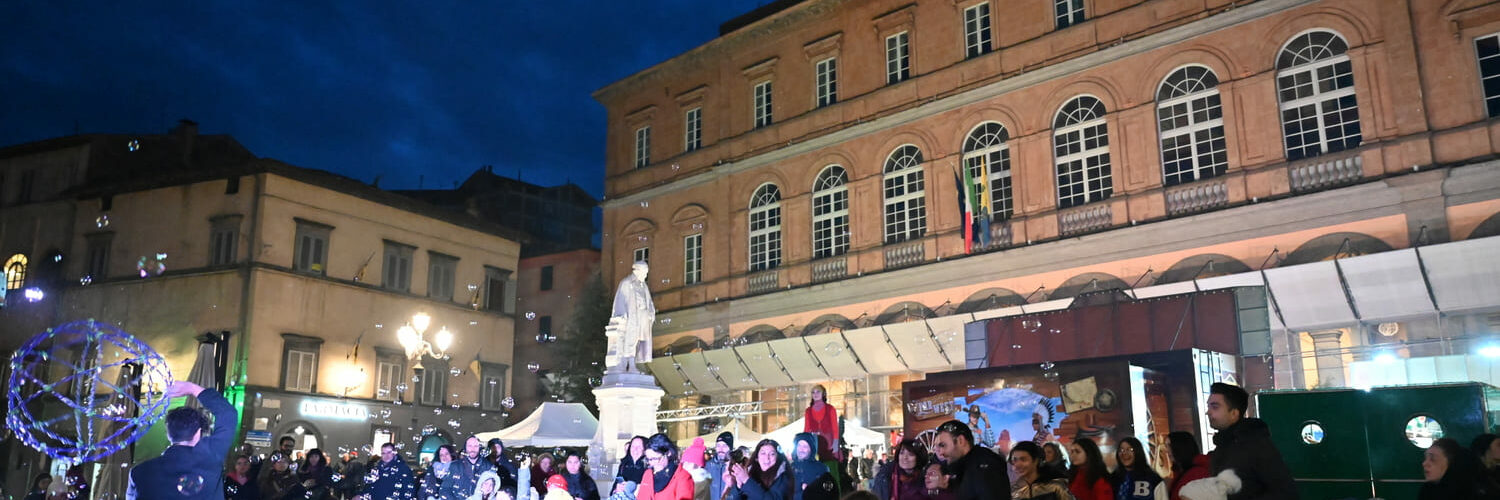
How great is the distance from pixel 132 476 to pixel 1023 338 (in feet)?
51.4

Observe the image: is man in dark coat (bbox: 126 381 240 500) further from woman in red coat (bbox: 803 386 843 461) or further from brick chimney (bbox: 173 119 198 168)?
brick chimney (bbox: 173 119 198 168)

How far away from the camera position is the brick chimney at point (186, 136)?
39.5 meters

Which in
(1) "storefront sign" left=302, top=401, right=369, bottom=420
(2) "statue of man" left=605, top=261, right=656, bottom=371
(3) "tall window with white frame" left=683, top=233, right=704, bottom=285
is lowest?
(1) "storefront sign" left=302, top=401, right=369, bottom=420

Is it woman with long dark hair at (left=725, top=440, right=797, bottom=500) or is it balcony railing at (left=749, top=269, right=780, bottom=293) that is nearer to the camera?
woman with long dark hair at (left=725, top=440, right=797, bottom=500)

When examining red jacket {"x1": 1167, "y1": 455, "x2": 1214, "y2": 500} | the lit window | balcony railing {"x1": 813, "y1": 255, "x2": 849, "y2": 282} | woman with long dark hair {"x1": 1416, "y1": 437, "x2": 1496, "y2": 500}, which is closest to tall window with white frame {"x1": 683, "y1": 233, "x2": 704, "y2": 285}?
the lit window

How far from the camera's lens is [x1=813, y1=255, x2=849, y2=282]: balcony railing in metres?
28.8

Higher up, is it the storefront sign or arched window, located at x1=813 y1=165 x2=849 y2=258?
arched window, located at x1=813 y1=165 x2=849 y2=258

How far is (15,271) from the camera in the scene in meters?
39.1

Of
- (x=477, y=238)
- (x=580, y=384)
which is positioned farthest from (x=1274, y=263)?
(x=477, y=238)

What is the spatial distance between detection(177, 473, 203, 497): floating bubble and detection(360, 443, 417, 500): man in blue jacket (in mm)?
6205

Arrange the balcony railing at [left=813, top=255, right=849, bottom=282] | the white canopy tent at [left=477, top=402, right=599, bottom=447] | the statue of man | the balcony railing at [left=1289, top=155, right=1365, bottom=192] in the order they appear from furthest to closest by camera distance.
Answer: the balcony railing at [left=813, top=255, right=849, bottom=282], the white canopy tent at [left=477, top=402, right=599, bottom=447], the balcony railing at [left=1289, top=155, right=1365, bottom=192], the statue of man

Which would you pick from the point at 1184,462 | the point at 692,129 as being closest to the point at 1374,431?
the point at 1184,462

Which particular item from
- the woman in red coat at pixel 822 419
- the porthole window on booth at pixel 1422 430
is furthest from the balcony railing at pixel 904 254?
the porthole window on booth at pixel 1422 430

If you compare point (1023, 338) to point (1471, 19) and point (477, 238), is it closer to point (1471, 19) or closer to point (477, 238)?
point (1471, 19)
